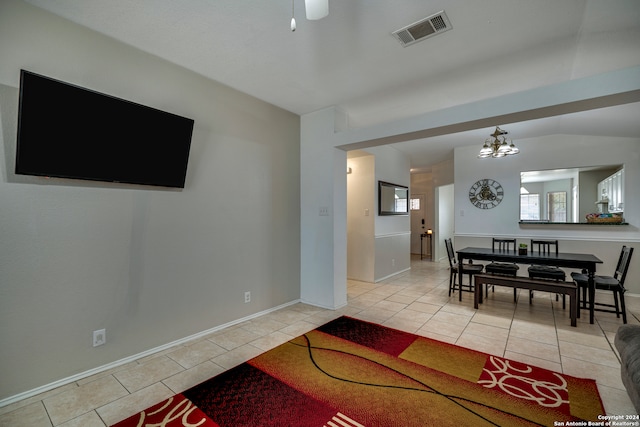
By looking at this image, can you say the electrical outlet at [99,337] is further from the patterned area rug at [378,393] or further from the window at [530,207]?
the window at [530,207]

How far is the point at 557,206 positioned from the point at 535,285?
8.10ft

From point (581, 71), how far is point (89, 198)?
477 centimetres

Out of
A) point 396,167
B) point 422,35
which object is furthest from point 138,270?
point 396,167

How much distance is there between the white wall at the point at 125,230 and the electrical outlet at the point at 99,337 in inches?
1.4

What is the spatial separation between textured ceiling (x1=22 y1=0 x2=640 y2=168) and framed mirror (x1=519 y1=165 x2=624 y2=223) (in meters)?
1.60

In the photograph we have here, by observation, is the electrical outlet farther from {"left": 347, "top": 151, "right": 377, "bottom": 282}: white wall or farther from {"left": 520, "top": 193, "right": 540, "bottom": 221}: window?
{"left": 520, "top": 193, "right": 540, "bottom": 221}: window

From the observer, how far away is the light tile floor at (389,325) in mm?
1907

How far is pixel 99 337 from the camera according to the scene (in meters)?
2.31

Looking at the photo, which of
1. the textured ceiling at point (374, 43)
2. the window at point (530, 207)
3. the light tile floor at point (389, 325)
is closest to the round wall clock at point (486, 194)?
the window at point (530, 207)

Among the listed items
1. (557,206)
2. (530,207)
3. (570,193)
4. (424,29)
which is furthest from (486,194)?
(424,29)

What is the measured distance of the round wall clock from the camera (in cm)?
564

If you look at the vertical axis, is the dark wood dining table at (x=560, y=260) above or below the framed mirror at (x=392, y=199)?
below

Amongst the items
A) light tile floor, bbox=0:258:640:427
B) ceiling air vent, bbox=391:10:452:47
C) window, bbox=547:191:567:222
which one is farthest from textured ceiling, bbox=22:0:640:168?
light tile floor, bbox=0:258:640:427

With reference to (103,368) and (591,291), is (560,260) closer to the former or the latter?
(591,291)
